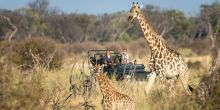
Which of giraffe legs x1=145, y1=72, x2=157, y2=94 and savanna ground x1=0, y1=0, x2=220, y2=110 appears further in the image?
giraffe legs x1=145, y1=72, x2=157, y2=94

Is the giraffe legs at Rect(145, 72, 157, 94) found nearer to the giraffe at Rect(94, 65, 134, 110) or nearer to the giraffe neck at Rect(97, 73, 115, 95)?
the giraffe neck at Rect(97, 73, 115, 95)

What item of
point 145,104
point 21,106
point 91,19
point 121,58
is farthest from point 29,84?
point 91,19

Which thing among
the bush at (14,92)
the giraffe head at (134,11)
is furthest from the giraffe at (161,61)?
the bush at (14,92)

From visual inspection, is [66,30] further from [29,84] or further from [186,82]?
[29,84]

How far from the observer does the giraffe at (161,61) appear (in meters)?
13.4

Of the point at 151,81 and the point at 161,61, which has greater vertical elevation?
the point at 161,61

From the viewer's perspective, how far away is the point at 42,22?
66.6m

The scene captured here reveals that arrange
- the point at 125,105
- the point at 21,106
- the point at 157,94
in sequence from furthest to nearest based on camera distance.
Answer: the point at 157,94 → the point at 125,105 → the point at 21,106

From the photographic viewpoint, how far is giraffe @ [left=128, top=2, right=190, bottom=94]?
1341cm

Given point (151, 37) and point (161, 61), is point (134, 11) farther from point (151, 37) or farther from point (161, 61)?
point (161, 61)

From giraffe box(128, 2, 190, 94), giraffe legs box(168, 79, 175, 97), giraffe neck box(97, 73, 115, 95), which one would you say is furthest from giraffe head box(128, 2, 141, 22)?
giraffe neck box(97, 73, 115, 95)

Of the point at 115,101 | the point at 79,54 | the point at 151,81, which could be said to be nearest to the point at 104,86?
the point at 115,101

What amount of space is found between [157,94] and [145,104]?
1066 millimetres

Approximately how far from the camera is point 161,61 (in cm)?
1352
